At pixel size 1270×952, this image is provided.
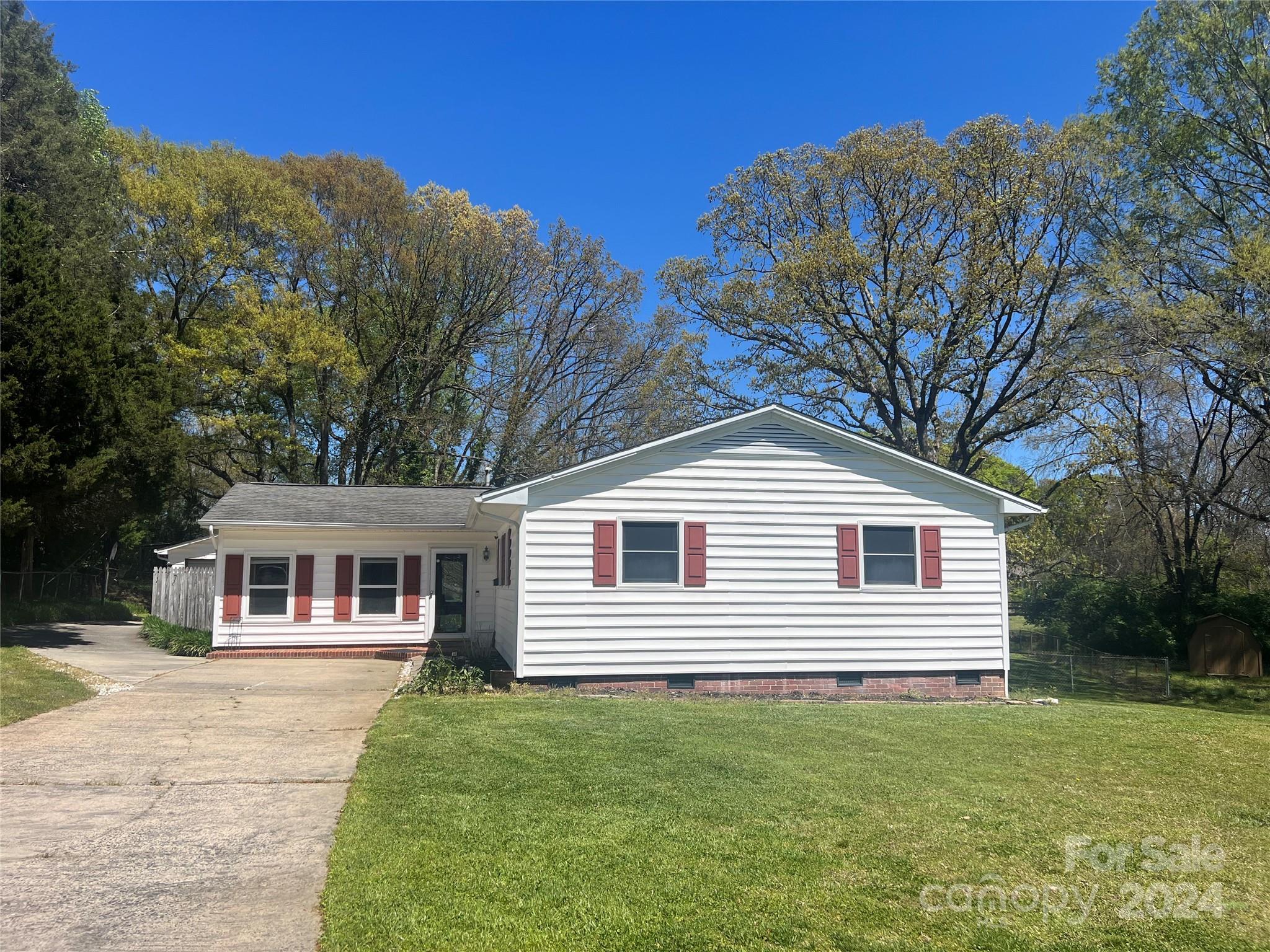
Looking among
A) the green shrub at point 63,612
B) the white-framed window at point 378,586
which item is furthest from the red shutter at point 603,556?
the green shrub at point 63,612

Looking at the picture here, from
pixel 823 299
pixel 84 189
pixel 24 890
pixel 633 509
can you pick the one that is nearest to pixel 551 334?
pixel 823 299

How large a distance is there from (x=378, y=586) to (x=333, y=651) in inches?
63.9

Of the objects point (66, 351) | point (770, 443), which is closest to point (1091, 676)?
point (770, 443)

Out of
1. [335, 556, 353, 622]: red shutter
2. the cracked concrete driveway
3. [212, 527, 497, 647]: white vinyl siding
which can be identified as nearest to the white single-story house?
the cracked concrete driveway

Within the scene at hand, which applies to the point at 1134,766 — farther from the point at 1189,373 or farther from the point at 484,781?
the point at 1189,373

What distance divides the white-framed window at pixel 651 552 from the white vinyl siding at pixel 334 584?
5969 mm

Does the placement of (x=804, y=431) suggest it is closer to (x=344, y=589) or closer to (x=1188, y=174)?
(x=344, y=589)

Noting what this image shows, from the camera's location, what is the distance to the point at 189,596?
21047 millimetres

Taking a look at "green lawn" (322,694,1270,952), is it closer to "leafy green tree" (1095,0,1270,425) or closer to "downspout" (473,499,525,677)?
"downspout" (473,499,525,677)

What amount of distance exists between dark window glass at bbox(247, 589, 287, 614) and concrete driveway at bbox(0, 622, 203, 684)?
152 centimetres

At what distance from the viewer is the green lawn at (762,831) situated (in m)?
4.19

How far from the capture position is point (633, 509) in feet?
44.3

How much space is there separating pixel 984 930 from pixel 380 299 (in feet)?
103

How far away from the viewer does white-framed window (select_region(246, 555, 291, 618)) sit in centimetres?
1827
